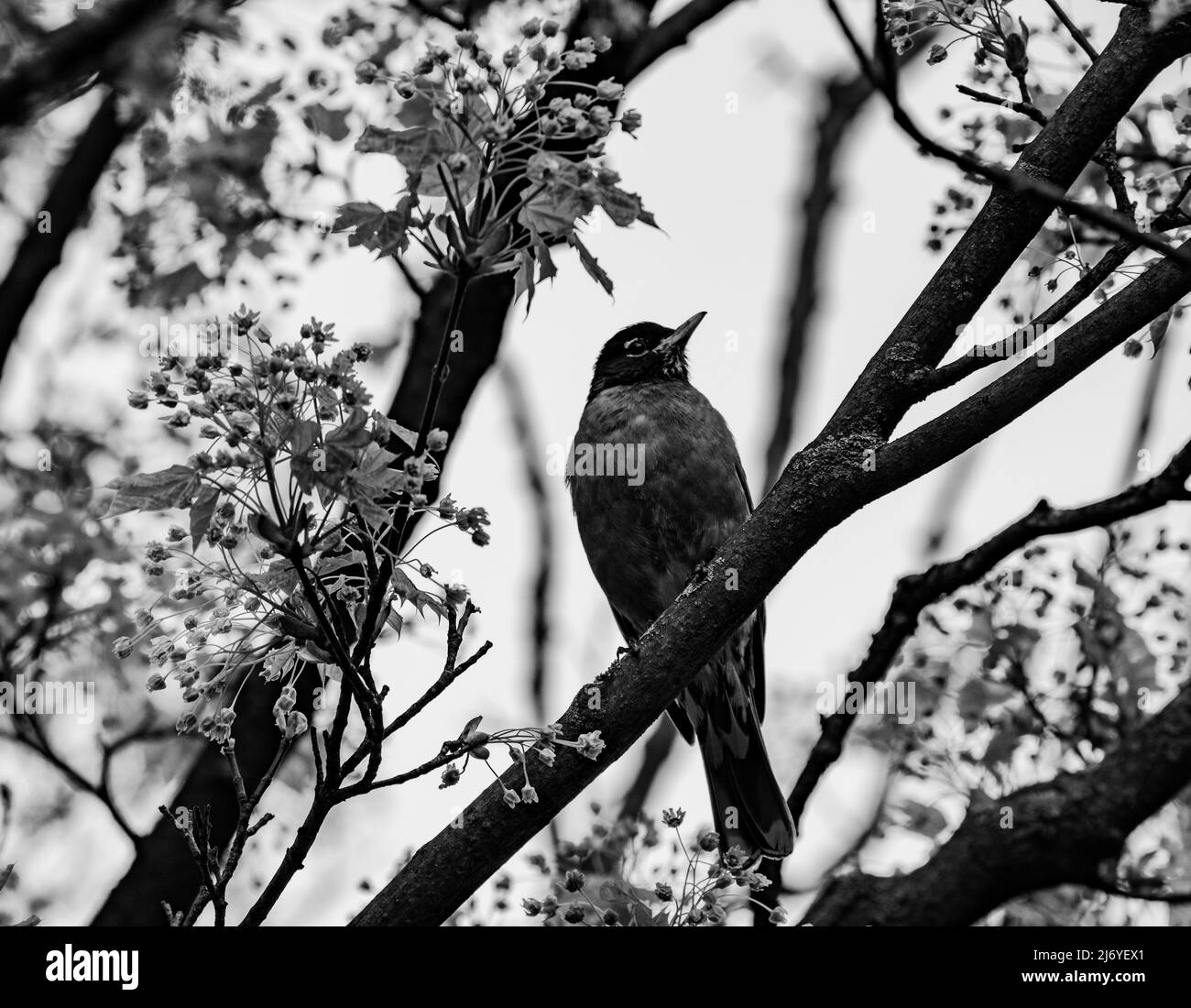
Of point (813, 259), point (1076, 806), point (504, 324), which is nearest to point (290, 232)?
point (504, 324)

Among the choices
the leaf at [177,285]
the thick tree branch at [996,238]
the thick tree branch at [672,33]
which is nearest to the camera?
the thick tree branch at [996,238]

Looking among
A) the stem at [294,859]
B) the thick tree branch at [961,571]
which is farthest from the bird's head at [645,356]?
the stem at [294,859]

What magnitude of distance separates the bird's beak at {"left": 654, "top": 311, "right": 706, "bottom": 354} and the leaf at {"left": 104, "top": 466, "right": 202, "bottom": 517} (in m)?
4.90

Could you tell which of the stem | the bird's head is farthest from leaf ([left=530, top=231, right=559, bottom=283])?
the bird's head

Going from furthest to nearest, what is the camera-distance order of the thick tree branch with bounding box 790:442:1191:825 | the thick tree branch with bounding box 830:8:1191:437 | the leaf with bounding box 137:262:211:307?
the leaf with bounding box 137:262:211:307 < the thick tree branch with bounding box 830:8:1191:437 < the thick tree branch with bounding box 790:442:1191:825

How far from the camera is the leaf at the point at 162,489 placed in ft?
9.82

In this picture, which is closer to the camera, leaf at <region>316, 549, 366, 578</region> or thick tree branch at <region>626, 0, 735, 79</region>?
leaf at <region>316, 549, 366, 578</region>

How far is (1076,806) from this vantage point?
4973 millimetres

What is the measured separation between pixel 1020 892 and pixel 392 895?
270 cm

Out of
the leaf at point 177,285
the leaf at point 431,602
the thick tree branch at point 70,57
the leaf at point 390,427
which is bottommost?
the leaf at point 431,602

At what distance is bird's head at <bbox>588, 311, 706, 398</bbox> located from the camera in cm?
759

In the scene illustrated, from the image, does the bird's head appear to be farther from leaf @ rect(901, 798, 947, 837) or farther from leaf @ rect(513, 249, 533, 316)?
leaf @ rect(513, 249, 533, 316)

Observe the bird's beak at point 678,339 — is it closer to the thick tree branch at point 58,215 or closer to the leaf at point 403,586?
the thick tree branch at point 58,215

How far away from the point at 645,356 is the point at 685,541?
1.64 metres
